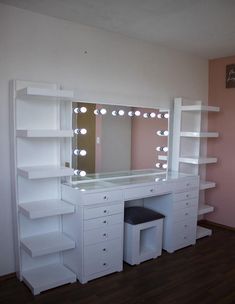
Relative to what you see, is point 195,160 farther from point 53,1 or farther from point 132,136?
point 53,1

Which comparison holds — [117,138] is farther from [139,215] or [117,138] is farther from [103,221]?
[103,221]

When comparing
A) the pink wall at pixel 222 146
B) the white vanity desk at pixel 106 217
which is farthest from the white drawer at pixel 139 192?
the pink wall at pixel 222 146

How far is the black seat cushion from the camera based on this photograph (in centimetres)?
298

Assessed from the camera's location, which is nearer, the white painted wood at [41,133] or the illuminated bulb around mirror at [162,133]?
the white painted wood at [41,133]

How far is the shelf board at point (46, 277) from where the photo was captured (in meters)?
2.46

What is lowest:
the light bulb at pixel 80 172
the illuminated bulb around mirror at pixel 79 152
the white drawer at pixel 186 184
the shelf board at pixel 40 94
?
the white drawer at pixel 186 184

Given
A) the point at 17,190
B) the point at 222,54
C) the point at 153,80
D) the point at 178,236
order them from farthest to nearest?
the point at 222,54, the point at 153,80, the point at 178,236, the point at 17,190

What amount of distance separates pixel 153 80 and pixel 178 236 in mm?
1854

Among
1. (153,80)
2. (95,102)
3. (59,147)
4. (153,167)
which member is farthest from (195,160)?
(59,147)

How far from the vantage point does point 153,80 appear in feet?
11.8

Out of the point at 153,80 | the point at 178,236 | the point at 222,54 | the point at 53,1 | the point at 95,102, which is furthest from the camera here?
the point at 222,54

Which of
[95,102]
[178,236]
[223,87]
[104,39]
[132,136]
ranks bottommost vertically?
[178,236]

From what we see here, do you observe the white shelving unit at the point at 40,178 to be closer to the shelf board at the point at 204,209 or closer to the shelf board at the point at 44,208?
the shelf board at the point at 44,208

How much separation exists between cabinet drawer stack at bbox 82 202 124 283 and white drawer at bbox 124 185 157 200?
122 millimetres
